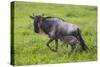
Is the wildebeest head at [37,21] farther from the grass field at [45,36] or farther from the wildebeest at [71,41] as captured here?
the wildebeest at [71,41]

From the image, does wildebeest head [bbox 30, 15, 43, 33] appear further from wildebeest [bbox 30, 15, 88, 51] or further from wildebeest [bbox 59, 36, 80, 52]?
wildebeest [bbox 59, 36, 80, 52]

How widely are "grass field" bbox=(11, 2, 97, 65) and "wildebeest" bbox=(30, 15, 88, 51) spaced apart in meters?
0.05

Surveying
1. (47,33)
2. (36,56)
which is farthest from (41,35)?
(36,56)

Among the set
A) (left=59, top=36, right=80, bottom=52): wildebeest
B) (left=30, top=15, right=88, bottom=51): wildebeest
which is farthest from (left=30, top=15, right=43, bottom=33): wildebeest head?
(left=59, top=36, right=80, bottom=52): wildebeest

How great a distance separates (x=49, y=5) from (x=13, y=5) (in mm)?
466

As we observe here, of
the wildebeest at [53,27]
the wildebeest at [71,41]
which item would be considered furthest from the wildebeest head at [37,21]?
the wildebeest at [71,41]

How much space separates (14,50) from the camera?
98.1 inches

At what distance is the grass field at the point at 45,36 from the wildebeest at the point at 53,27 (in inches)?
2.1

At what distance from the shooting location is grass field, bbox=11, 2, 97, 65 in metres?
2.53

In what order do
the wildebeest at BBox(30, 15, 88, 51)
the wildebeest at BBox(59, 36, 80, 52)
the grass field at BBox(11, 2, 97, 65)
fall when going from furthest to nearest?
the wildebeest at BBox(59, 36, 80, 52) → the wildebeest at BBox(30, 15, 88, 51) → the grass field at BBox(11, 2, 97, 65)

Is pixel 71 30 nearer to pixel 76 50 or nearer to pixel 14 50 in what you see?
pixel 76 50

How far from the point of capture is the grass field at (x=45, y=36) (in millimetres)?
2527

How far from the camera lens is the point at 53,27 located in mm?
2711
